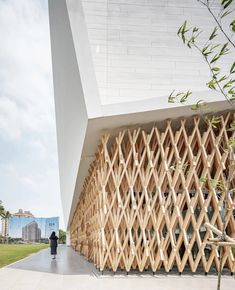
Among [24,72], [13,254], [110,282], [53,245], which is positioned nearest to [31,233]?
[13,254]

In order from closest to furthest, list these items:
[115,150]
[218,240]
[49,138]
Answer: [218,240] < [115,150] < [49,138]

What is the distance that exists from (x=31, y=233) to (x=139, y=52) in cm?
4030

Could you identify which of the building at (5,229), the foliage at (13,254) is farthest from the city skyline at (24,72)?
the building at (5,229)

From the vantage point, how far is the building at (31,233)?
4444cm

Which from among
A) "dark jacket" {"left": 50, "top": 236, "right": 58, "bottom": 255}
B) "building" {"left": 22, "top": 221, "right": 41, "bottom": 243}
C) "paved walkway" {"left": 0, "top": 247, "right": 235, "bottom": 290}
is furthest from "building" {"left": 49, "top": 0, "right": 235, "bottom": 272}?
"building" {"left": 22, "top": 221, "right": 41, "bottom": 243}

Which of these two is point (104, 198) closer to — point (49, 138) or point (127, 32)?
point (127, 32)

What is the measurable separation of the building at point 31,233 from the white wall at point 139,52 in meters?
38.4

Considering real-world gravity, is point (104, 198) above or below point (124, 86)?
below

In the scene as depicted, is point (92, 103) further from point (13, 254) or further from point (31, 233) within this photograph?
point (31, 233)

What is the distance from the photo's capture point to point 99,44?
29.5 ft

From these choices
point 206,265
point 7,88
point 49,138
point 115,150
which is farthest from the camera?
point 49,138

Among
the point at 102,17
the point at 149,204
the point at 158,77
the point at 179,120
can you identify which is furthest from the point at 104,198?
the point at 102,17

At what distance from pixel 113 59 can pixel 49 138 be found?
18767 millimetres

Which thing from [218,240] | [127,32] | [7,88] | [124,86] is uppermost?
[7,88]
